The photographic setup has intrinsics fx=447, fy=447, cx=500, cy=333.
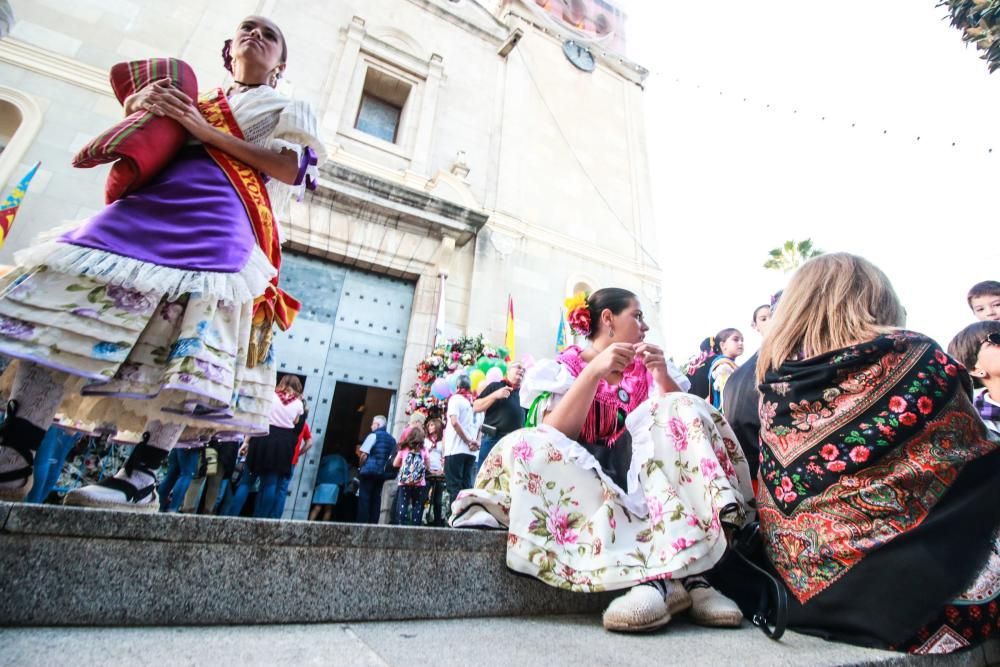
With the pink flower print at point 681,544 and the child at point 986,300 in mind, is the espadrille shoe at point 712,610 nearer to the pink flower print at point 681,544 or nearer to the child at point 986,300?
the pink flower print at point 681,544

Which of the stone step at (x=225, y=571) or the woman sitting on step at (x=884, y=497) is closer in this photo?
the stone step at (x=225, y=571)

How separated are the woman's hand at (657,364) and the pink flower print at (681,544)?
69cm

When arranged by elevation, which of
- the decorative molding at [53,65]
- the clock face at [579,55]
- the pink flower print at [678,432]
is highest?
the clock face at [579,55]

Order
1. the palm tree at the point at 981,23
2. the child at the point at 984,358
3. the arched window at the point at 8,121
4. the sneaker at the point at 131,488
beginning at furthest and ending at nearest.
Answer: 1. the palm tree at the point at 981,23
2. the arched window at the point at 8,121
3. the child at the point at 984,358
4. the sneaker at the point at 131,488

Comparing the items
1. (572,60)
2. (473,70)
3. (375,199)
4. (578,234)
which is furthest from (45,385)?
(572,60)

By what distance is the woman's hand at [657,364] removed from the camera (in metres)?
1.89

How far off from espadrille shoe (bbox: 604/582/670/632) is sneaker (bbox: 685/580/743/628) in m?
0.16

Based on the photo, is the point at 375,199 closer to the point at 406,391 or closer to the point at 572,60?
the point at 406,391

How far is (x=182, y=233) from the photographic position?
151 centimetres

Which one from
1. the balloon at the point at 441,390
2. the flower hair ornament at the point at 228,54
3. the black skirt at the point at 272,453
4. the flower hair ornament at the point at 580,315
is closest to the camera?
the flower hair ornament at the point at 228,54

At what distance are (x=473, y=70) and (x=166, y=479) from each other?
911cm

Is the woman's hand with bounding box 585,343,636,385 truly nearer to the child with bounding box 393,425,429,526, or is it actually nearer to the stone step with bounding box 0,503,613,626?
the stone step with bounding box 0,503,613,626

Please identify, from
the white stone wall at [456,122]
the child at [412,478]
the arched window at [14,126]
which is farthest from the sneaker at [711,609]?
the arched window at [14,126]

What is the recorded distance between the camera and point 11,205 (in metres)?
5.13
